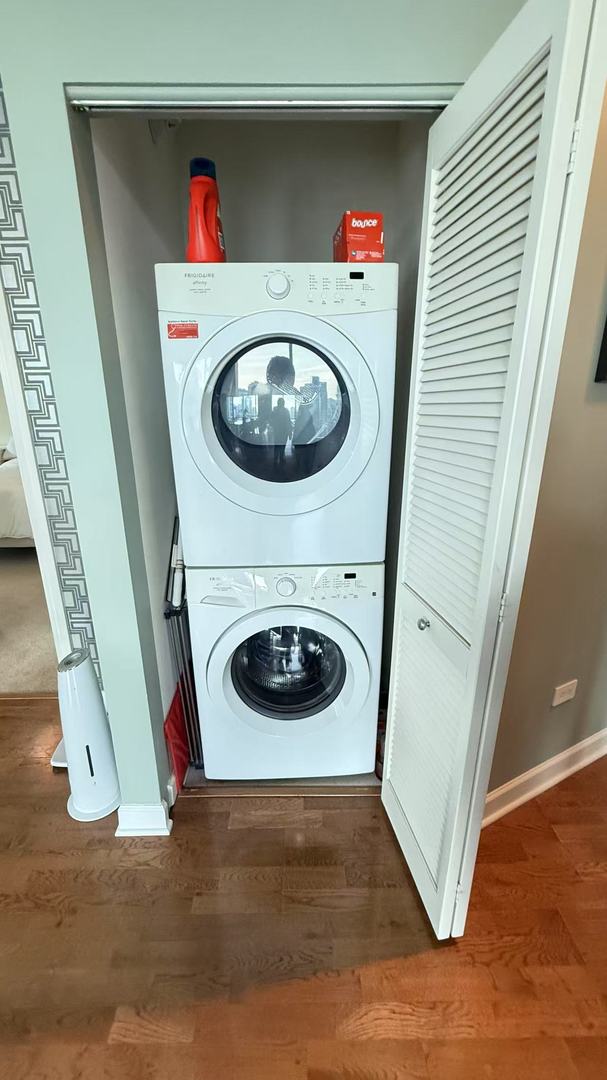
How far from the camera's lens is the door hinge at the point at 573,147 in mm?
685

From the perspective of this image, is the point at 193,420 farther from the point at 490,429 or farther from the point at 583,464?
the point at 583,464

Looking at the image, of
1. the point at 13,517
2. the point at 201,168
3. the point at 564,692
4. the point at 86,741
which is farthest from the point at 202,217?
the point at 13,517

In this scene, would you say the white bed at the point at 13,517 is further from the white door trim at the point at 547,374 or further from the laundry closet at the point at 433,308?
the white door trim at the point at 547,374

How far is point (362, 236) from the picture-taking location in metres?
1.26

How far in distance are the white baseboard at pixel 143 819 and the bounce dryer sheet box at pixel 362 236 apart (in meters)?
1.69

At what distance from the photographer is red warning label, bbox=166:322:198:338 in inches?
46.8

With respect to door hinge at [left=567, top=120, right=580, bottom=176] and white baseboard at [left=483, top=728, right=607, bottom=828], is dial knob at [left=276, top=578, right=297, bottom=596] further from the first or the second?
door hinge at [left=567, top=120, right=580, bottom=176]

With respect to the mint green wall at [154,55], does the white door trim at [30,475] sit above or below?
below

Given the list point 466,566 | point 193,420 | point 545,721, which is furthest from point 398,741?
point 193,420

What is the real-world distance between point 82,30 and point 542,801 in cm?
233

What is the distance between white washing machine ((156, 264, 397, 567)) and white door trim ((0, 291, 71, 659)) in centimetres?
53

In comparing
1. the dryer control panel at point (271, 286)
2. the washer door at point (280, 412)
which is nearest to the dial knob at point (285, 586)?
the washer door at point (280, 412)

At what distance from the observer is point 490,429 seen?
908mm

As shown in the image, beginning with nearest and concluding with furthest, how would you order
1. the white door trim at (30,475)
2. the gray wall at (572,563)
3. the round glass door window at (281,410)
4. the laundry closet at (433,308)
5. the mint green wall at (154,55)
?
the laundry closet at (433,308) < the mint green wall at (154,55) < the gray wall at (572,563) < the round glass door window at (281,410) < the white door trim at (30,475)
